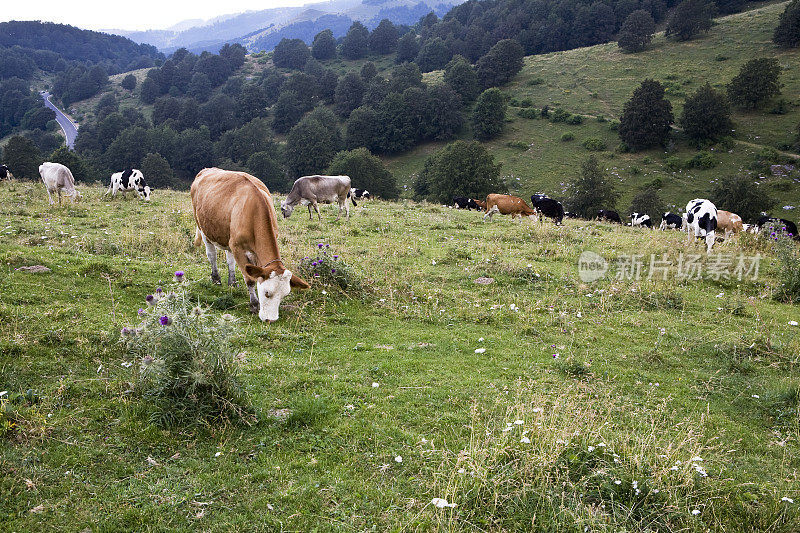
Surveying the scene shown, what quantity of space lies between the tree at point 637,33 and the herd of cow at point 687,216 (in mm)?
64887

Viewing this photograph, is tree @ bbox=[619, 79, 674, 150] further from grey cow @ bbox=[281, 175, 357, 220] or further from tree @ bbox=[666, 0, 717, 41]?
grey cow @ bbox=[281, 175, 357, 220]

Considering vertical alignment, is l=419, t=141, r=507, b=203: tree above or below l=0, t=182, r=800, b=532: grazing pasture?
below

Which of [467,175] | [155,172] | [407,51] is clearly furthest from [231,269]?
[407,51]

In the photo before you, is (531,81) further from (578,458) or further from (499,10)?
(578,458)

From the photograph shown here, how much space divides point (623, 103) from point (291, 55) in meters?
96.0

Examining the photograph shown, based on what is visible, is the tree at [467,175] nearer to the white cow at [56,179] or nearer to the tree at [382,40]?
the white cow at [56,179]

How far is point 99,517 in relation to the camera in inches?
146

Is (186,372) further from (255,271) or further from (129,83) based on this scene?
(129,83)

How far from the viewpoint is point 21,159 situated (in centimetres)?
5016

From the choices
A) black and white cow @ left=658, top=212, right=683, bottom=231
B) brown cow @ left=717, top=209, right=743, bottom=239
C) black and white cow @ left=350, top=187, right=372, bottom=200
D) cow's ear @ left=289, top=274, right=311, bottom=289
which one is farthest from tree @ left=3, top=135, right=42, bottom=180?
brown cow @ left=717, top=209, right=743, bottom=239

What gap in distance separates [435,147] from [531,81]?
83.9 ft

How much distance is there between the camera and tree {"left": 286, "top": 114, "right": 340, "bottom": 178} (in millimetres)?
69688

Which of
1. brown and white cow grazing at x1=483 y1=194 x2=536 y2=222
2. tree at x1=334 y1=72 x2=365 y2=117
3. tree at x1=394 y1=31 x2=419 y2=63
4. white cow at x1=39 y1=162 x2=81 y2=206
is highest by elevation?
tree at x1=394 y1=31 x2=419 y2=63

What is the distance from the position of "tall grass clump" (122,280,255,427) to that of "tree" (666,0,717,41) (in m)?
103
